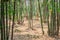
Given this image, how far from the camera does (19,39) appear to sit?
11.8 metres

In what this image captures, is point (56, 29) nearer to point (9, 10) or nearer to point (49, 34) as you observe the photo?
point (49, 34)

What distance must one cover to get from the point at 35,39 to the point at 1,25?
6.76 m

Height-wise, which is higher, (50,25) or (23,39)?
(50,25)

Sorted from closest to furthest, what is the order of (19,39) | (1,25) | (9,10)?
(1,25)
(9,10)
(19,39)

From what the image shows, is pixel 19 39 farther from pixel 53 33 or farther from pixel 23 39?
pixel 53 33

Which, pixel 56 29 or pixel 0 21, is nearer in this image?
pixel 0 21

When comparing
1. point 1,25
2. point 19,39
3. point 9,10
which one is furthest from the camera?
point 19,39

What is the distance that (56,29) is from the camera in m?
13.4

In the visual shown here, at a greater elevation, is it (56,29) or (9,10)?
(9,10)

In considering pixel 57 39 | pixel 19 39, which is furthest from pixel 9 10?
pixel 57 39

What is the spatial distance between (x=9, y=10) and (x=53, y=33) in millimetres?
6517

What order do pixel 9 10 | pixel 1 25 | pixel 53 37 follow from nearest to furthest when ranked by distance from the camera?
1. pixel 1 25
2. pixel 9 10
3. pixel 53 37

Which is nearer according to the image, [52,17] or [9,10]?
[9,10]

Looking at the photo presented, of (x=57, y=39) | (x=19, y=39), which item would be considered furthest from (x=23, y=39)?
(x=57, y=39)
